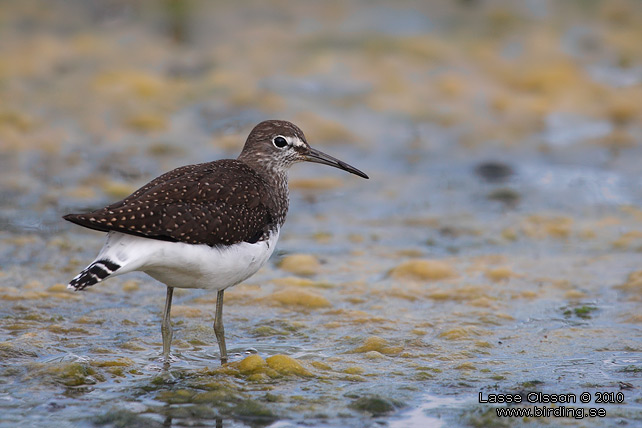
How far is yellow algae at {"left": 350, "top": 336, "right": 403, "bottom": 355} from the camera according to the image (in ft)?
20.8

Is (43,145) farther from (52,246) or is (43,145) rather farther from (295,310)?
(295,310)

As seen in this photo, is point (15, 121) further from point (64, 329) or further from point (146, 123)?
point (64, 329)

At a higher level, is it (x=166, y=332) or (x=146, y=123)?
(x=146, y=123)

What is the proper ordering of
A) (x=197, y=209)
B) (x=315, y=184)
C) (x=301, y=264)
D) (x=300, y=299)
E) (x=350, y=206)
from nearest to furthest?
(x=197, y=209)
(x=300, y=299)
(x=301, y=264)
(x=350, y=206)
(x=315, y=184)

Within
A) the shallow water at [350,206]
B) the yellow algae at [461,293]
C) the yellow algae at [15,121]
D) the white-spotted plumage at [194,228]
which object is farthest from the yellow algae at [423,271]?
the yellow algae at [15,121]

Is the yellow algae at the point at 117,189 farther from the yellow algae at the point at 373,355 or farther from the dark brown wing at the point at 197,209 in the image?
the yellow algae at the point at 373,355

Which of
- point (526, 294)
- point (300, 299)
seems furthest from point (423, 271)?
point (300, 299)

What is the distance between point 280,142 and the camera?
Answer: 6.96m


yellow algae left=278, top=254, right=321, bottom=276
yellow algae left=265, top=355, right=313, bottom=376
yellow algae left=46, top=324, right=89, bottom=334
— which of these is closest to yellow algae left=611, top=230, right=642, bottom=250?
yellow algae left=278, top=254, right=321, bottom=276

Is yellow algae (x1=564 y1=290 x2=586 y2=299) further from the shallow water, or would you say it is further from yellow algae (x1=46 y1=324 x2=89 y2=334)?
yellow algae (x1=46 y1=324 x2=89 y2=334)

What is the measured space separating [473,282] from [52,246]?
3753mm

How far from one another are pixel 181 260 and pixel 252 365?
2.73 feet

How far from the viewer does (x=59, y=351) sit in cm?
608

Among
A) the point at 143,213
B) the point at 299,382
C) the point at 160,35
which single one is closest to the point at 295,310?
the point at 299,382
